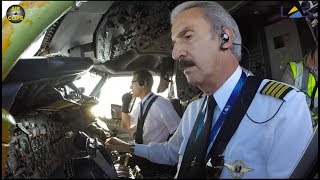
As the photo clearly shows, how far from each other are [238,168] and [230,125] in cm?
16

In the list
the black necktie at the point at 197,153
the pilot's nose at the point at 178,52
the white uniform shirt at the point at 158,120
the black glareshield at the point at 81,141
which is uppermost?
the pilot's nose at the point at 178,52

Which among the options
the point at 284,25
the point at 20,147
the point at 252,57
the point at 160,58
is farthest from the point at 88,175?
the point at 252,57

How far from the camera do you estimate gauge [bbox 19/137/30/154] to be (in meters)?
1.17

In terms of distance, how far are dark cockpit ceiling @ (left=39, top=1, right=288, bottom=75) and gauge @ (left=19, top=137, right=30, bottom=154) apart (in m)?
0.38

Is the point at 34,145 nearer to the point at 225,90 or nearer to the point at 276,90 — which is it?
the point at 225,90

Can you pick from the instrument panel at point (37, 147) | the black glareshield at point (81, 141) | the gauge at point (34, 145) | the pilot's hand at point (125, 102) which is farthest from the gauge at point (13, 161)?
the pilot's hand at point (125, 102)

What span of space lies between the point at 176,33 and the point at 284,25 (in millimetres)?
907

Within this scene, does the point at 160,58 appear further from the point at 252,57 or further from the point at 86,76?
the point at 252,57

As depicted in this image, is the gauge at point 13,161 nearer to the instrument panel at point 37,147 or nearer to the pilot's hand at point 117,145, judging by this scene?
the instrument panel at point 37,147

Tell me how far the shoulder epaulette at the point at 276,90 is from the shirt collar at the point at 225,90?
131mm

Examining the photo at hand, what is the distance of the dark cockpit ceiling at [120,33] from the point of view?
4.23 ft

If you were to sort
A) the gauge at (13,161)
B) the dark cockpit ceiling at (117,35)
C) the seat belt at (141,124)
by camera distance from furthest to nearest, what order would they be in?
1. the seat belt at (141,124)
2. the dark cockpit ceiling at (117,35)
3. the gauge at (13,161)

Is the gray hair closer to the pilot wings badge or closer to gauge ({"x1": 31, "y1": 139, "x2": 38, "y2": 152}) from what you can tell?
the pilot wings badge

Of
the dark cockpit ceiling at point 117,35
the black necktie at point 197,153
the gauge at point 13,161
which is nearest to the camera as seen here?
the black necktie at point 197,153
